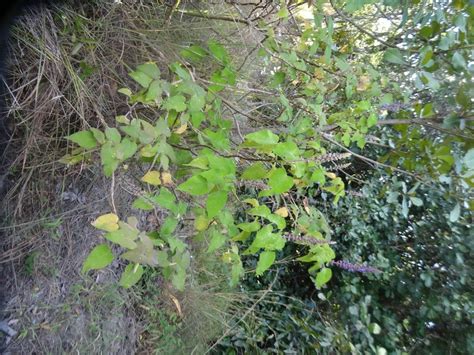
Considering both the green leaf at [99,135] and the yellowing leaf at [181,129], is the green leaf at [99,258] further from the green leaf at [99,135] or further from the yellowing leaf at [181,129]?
the yellowing leaf at [181,129]

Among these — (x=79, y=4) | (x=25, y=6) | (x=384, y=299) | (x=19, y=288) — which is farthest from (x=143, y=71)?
(x=384, y=299)

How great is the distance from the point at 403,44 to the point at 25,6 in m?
1.89

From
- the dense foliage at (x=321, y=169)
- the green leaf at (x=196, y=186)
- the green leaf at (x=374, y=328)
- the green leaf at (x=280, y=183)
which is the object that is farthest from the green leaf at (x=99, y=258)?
the green leaf at (x=374, y=328)

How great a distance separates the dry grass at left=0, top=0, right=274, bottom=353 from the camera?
5.03 feet

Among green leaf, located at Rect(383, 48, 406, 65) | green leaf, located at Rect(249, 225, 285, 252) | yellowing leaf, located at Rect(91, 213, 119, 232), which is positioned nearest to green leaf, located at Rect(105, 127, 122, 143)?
yellowing leaf, located at Rect(91, 213, 119, 232)

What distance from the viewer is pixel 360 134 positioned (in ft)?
6.63

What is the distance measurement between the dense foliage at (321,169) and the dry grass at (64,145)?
145mm

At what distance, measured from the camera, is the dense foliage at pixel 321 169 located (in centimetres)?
116

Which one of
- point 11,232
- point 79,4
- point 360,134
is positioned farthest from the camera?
point 360,134

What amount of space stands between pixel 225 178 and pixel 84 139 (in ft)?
1.37

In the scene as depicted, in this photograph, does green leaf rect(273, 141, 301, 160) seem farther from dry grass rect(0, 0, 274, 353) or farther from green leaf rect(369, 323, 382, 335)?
green leaf rect(369, 323, 382, 335)

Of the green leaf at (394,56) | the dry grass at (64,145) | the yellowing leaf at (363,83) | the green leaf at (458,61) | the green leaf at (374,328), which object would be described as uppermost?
the green leaf at (458,61)

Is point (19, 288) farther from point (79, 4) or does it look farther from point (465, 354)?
point (465, 354)

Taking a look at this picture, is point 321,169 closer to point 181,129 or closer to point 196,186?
point 181,129
